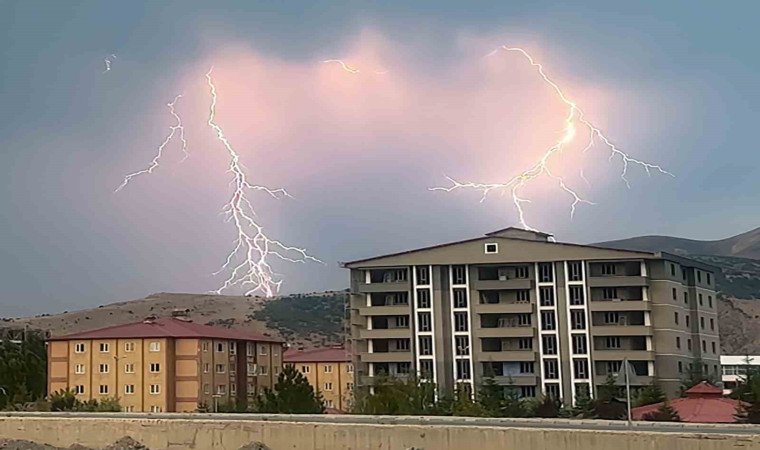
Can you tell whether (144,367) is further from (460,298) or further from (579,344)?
(579,344)

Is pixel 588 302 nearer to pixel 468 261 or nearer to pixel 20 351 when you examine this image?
pixel 468 261

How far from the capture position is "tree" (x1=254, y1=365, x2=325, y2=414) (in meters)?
55.0

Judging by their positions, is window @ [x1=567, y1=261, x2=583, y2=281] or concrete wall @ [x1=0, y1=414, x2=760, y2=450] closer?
concrete wall @ [x1=0, y1=414, x2=760, y2=450]

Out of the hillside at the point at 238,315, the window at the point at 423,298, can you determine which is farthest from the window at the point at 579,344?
the hillside at the point at 238,315

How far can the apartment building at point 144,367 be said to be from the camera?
73125mm

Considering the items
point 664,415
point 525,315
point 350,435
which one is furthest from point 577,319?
point 350,435

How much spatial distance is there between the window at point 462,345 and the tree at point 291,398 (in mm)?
18447

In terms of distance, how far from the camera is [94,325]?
5979 inches

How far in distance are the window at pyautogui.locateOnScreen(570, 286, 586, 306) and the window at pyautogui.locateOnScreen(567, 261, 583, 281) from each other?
2.13 feet

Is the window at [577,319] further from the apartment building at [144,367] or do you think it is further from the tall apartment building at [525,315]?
the apartment building at [144,367]

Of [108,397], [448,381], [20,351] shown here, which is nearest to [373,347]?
[448,381]

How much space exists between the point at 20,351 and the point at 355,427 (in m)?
64.6

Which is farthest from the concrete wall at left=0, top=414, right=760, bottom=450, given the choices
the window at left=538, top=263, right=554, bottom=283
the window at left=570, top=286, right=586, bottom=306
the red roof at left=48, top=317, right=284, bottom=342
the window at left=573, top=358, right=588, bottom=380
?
the window at left=538, top=263, right=554, bottom=283

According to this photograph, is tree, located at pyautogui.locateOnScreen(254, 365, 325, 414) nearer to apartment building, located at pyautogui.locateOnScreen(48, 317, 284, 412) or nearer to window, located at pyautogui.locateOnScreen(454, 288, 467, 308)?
apartment building, located at pyautogui.locateOnScreen(48, 317, 284, 412)
